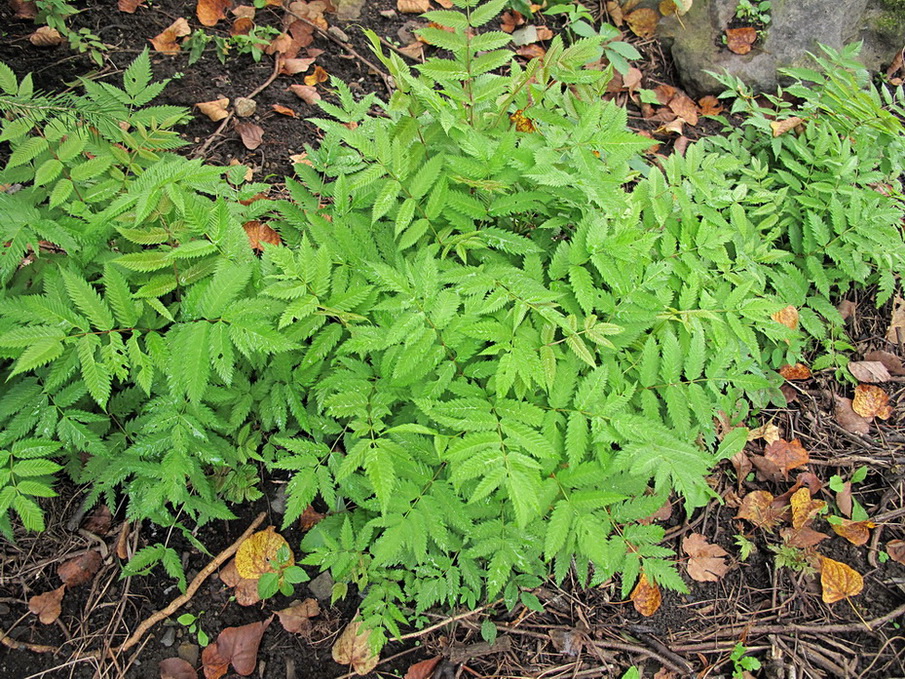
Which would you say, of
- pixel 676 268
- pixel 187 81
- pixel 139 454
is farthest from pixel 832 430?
pixel 187 81

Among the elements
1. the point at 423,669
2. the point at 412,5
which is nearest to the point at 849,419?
the point at 423,669

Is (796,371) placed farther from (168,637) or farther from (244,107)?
(244,107)

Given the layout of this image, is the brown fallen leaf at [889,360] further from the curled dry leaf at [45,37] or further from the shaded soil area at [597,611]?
the curled dry leaf at [45,37]

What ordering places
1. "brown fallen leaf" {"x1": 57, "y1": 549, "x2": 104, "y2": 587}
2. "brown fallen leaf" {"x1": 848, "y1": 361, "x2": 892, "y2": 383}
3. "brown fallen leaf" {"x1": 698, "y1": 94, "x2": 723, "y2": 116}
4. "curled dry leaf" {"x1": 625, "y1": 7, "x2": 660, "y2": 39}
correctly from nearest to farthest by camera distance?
1. "brown fallen leaf" {"x1": 57, "y1": 549, "x2": 104, "y2": 587}
2. "brown fallen leaf" {"x1": 848, "y1": 361, "x2": 892, "y2": 383}
3. "brown fallen leaf" {"x1": 698, "y1": 94, "x2": 723, "y2": 116}
4. "curled dry leaf" {"x1": 625, "y1": 7, "x2": 660, "y2": 39}

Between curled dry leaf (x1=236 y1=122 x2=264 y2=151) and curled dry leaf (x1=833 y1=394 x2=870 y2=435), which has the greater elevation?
curled dry leaf (x1=236 y1=122 x2=264 y2=151)

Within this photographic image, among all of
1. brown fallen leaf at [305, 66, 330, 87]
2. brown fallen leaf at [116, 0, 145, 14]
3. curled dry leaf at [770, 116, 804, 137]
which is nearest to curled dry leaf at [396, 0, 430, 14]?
brown fallen leaf at [305, 66, 330, 87]

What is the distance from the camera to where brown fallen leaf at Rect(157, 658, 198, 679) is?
2.36m

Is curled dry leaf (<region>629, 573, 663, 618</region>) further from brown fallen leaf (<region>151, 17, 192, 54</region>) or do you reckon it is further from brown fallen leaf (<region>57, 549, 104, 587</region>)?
brown fallen leaf (<region>151, 17, 192, 54</region>)

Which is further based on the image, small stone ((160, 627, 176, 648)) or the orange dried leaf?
the orange dried leaf

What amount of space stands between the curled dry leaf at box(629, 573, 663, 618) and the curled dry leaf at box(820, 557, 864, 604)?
0.79m

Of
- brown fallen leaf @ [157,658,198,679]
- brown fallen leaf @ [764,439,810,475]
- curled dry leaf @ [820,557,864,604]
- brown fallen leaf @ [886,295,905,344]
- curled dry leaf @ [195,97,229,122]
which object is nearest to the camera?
brown fallen leaf @ [157,658,198,679]

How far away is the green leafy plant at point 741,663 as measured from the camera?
2551 mm

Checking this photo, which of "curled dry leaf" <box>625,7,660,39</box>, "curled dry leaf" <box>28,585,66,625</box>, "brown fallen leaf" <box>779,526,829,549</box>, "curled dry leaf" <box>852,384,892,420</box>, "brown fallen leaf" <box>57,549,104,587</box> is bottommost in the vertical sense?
"curled dry leaf" <box>28,585,66,625</box>

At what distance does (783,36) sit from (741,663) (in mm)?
3997
